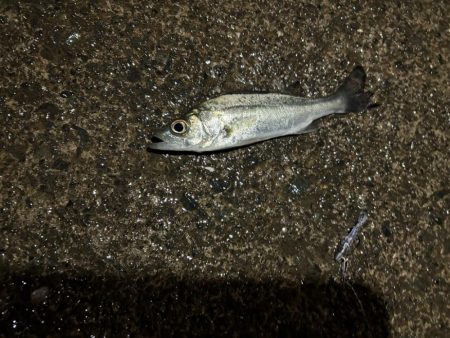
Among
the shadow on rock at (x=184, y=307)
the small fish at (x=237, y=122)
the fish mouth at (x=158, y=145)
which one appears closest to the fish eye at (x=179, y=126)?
the small fish at (x=237, y=122)

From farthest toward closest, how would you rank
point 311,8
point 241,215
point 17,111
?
point 311,8 < point 241,215 < point 17,111

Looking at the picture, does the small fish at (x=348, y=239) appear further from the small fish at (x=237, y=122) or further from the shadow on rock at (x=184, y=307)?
the small fish at (x=237, y=122)

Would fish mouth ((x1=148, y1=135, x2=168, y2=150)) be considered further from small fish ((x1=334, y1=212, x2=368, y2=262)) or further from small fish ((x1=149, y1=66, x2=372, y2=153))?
small fish ((x1=334, y1=212, x2=368, y2=262))

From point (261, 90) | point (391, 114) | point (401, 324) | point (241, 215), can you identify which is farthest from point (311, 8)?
point (401, 324)

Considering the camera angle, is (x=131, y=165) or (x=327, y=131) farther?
(x=327, y=131)

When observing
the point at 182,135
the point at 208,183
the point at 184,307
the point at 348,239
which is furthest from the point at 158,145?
the point at 348,239

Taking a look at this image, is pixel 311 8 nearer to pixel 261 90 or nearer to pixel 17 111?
pixel 261 90

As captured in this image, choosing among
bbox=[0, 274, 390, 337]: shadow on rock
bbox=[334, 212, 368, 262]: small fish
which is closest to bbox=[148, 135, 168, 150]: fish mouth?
bbox=[0, 274, 390, 337]: shadow on rock
